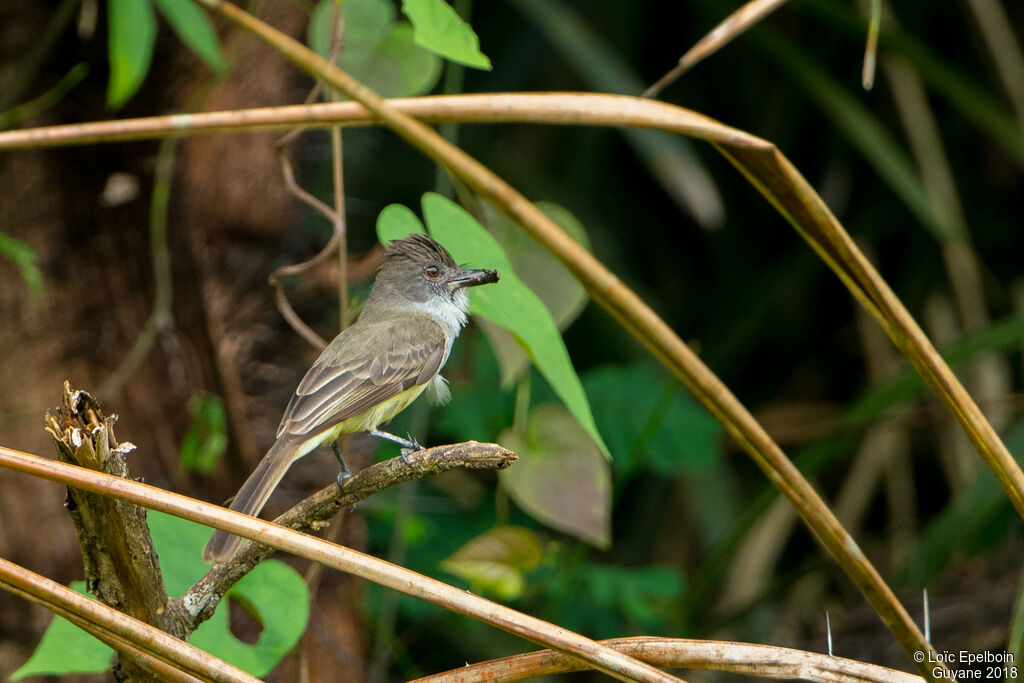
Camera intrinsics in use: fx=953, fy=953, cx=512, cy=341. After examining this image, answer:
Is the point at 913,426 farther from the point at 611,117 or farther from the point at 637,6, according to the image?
the point at 611,117

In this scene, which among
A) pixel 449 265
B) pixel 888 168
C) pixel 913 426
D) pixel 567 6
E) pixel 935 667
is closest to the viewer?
pixel 935 667

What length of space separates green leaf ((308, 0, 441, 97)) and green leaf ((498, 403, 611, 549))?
3.15 ft

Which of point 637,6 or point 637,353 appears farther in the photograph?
point 637,6

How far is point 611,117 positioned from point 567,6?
12.2 feet

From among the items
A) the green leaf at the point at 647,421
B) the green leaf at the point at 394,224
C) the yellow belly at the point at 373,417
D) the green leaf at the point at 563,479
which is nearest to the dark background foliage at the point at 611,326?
the green leaf at the point at 647,421

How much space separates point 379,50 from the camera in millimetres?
2453

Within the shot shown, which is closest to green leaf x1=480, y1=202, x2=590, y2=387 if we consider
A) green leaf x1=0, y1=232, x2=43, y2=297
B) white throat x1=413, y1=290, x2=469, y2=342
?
white throat x1=413, y1=290, x2=469, y2=342

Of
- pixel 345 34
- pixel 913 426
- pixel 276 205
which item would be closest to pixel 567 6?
pixel 276 205

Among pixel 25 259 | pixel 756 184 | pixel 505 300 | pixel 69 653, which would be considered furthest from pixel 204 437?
pixel 756 184

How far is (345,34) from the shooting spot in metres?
2.44

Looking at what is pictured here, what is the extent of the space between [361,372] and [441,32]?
120 centimetres

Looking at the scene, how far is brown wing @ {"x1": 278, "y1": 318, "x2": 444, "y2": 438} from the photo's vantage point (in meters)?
2.29

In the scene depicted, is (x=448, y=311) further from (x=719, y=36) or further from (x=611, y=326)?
(x=719, y=36)

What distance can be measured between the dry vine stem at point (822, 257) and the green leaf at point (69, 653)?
107 cm
